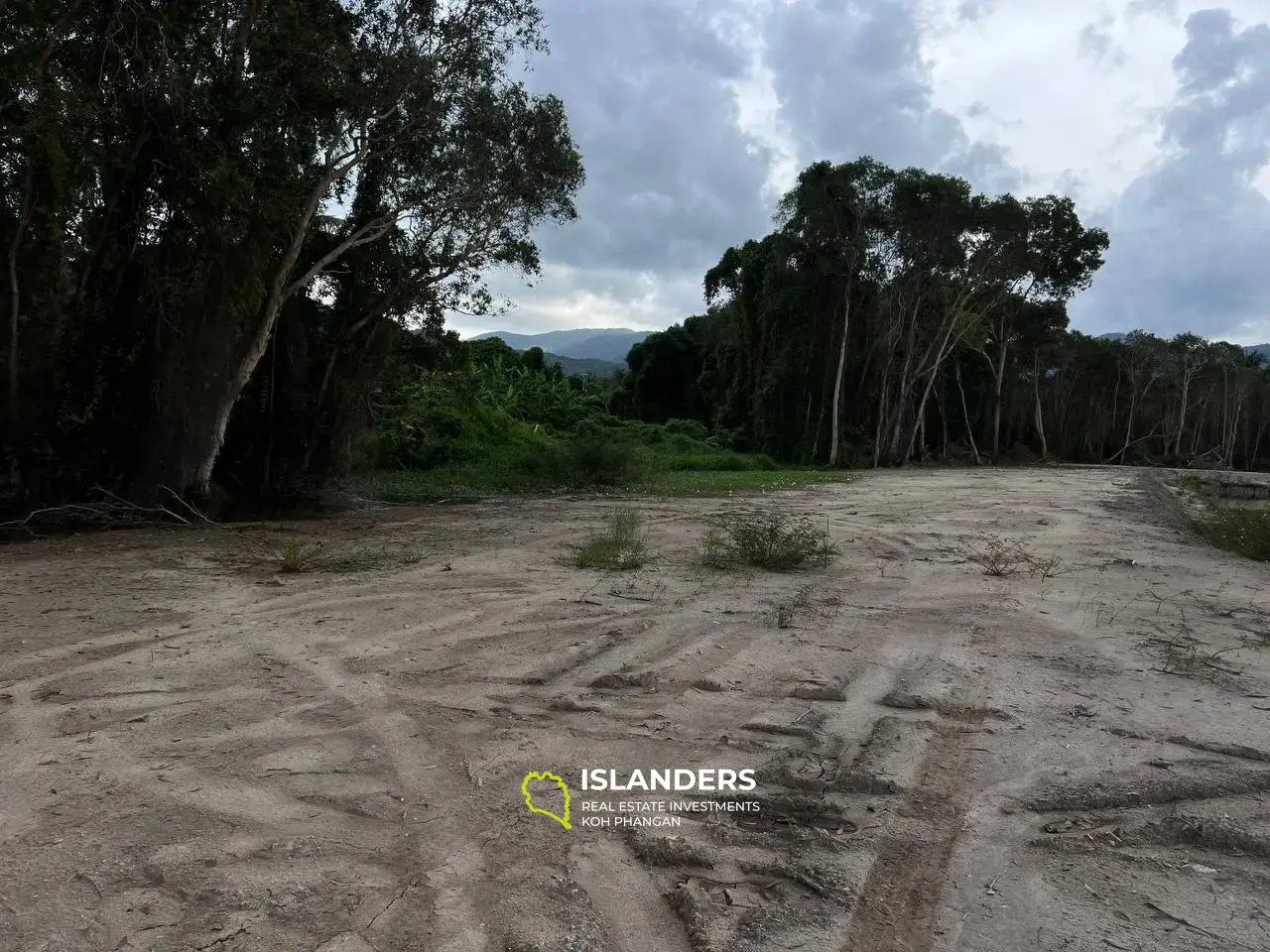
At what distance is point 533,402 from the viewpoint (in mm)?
33312

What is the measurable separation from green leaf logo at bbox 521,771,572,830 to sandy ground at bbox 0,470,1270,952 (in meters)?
0.04

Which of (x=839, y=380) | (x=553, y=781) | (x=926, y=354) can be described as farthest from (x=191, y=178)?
(x=926, y=354)

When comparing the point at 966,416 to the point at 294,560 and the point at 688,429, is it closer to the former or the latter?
the point at 688,429

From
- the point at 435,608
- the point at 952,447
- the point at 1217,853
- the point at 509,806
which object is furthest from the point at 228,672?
the point at 952,447

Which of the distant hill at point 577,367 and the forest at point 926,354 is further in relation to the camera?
the distant hill at point 577,367

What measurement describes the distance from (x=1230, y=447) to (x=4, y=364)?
5279 centimetres

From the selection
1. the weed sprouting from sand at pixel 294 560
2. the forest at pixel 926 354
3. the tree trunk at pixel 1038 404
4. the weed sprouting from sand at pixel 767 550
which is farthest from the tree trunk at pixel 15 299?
the tree trunk at pixel 1038 404

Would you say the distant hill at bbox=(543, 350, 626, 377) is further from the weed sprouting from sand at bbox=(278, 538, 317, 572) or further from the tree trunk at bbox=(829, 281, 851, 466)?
Answer: the weed sprouting from sand at bbox=(278, 538, 317, 572)

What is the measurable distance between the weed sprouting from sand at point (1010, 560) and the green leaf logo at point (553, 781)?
5163 mm

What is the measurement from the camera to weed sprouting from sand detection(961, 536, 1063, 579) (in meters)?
7.15

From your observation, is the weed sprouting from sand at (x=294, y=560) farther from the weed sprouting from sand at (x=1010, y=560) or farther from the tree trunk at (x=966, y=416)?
the tree trunk at (x=966, y=416)

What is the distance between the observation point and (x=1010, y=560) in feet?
25.1

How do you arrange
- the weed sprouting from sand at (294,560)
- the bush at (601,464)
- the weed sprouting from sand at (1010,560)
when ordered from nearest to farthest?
the weed sprouting from sand at (294,560)
the weed sprouting from sand at (1010,560)
the bush at (601,464)

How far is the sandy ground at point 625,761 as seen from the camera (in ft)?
7.57
